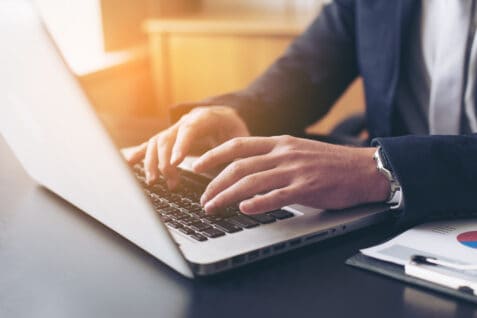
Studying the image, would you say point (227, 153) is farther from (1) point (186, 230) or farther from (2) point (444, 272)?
(2) point (444, 272)

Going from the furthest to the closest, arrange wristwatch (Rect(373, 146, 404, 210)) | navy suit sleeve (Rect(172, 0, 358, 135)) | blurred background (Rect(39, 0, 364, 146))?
blurred background (Rect(39, 0, 364, 146))
navy suit sleeve (Rect(172, 0, 358, 135))
wristwatch (Rect(373, 146, 404, 210))

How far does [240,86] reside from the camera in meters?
2.68

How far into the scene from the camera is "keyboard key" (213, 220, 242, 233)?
701 millimetres

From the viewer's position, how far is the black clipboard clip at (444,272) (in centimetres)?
60

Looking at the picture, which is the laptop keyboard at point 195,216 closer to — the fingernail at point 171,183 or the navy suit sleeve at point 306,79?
the fingernail at point 171,183

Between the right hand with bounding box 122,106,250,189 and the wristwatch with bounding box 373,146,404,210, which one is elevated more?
the right hand with bounding box 122,106,250,189

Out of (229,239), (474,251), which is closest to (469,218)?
(474,251)

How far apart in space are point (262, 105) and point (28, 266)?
692 millimetres

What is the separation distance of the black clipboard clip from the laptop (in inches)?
4.5

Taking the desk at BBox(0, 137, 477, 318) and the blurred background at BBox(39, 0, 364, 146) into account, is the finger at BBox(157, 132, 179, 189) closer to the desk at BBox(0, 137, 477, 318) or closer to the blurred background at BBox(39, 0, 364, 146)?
the desk at BBox(0, 137, 477, 318)

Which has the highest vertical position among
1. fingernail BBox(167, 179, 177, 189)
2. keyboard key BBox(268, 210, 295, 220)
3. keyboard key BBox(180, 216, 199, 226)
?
fingernail BBox(167, 179, 177, 189)

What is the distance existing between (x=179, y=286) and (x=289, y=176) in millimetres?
204

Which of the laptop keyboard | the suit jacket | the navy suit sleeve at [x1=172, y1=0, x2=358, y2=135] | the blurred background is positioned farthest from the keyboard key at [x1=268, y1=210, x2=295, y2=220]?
the blurred background

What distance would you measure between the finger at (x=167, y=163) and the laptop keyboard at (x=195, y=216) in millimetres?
13
